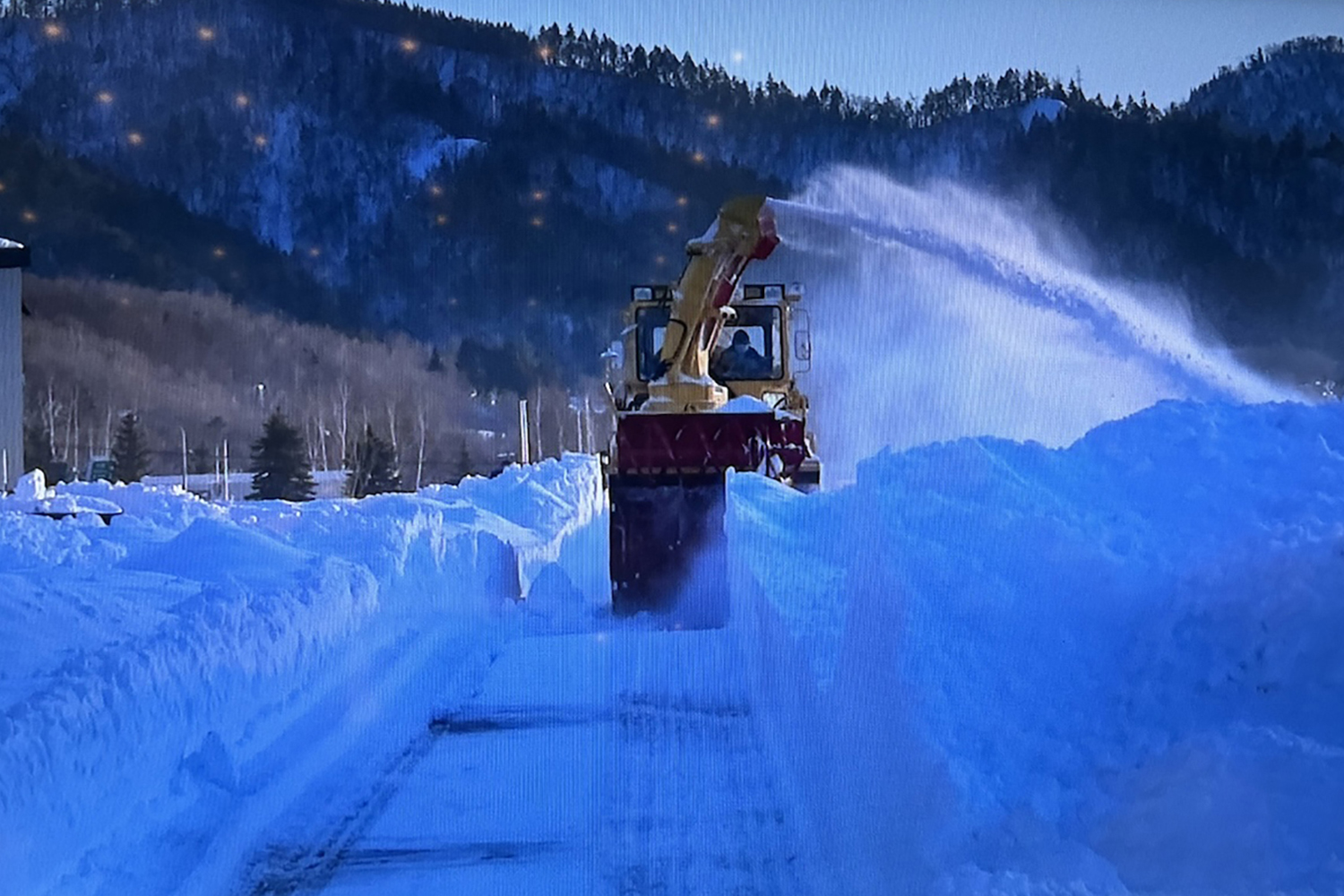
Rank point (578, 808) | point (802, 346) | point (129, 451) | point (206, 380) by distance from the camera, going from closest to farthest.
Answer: point (578, 808) < point (206, 380) < point (129, 451) < point (802, 346)

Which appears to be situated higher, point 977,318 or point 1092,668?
point 977,318

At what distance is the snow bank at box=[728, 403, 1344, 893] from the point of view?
2.42 meters

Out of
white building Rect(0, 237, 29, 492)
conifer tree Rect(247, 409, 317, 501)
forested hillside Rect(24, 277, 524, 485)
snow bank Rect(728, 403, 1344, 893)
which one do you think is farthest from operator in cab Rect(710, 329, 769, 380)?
white building Rect(0, 237, 29, 492)

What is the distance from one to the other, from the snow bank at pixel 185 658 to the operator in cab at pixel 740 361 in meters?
2.13

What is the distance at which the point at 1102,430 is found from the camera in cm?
502

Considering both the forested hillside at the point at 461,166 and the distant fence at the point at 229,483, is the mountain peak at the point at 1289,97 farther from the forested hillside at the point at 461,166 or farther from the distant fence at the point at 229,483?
the distant fence at the point at 229,483

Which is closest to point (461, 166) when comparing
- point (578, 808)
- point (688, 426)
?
point (688, 426)

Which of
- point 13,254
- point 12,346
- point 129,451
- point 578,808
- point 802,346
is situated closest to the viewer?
point 578,808

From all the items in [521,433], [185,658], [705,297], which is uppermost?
[705,297]

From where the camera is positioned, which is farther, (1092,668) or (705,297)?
(705,297)

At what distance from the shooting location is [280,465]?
866 centimetres

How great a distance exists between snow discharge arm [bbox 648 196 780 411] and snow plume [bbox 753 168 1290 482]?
0.21m

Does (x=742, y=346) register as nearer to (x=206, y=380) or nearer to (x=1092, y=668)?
(x=206, y=380)

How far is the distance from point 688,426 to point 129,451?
3.65m
